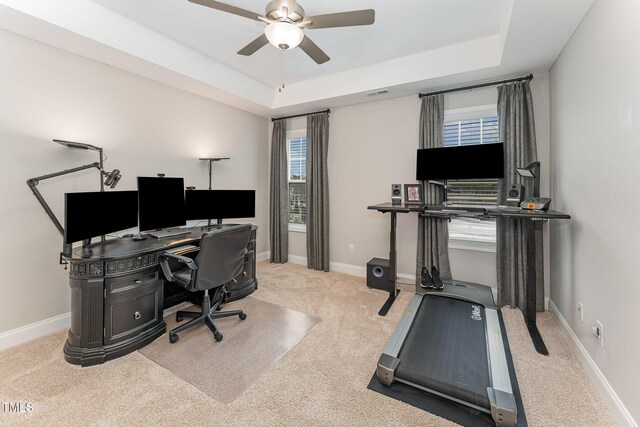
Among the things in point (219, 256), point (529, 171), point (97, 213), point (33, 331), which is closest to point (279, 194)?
point (219, 256)

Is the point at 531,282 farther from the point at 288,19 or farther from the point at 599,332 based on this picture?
the point at 288,19

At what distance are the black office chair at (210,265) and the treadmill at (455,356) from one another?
150 cm

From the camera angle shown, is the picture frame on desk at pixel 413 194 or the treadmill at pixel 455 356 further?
the picture frame on desk at pixel 413 194

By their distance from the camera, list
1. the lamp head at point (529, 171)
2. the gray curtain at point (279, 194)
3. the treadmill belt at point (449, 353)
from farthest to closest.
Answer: the gray curtain at point (279, 194) → the lamp head at point (529, 171) → the treadmill belt at point (449, 353)

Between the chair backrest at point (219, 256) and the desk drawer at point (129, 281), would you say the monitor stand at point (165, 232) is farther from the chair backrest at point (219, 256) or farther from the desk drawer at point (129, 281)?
the chair backrest at point (219, 256)

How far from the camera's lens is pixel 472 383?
1.71 meters

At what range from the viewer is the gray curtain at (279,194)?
476cm

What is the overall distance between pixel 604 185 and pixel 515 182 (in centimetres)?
127

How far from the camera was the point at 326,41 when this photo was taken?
299 centimetres

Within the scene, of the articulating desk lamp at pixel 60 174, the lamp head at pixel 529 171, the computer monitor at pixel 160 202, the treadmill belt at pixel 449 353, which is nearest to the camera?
the treadmill belt at pixel 449 353

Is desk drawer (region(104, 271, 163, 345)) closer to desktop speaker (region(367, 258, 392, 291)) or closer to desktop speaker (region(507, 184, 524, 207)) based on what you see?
desktop speaker (region(367, 258, 392, 291))

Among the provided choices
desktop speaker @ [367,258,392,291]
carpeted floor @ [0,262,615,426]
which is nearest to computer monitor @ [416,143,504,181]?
desktop speaker @ [367,258,392,291]

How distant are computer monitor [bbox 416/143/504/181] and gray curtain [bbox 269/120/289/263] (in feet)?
7.52

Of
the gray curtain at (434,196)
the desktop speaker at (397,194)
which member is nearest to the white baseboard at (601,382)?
the gray curtain at (434,196)
